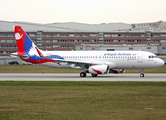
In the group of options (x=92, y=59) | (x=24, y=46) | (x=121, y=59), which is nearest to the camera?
(x=121, y=59)

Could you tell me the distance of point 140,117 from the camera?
13516 millimetres

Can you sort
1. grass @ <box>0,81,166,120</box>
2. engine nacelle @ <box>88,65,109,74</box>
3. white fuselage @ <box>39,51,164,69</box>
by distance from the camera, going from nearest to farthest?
grass @ <box>0,81,166,120</box>
engine nacelle @ <box>88,65,109,74</box>
white fuselage @ <box>39,51,164,69</box>

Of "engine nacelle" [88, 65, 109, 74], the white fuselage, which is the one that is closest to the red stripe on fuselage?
the white fuselage

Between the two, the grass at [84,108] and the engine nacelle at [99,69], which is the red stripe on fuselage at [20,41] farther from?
the grass at [84,108]

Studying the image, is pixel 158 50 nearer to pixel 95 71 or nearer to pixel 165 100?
pixel 95 71

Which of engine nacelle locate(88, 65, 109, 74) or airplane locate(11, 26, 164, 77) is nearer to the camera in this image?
engine nacelle locate(88, 65, 109, 74)

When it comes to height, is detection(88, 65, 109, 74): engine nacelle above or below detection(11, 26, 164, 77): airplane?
below

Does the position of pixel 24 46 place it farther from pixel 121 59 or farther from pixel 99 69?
pixel 121 59

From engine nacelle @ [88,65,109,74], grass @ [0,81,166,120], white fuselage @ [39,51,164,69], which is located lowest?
grass @ [0,81,166,120]

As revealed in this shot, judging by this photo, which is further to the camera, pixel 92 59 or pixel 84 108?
pixel 92 59

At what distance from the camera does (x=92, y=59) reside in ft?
144

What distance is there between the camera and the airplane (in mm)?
41906

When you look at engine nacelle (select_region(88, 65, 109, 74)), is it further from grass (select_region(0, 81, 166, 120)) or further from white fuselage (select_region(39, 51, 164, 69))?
grass (select_region(0, 81, 166, 120))

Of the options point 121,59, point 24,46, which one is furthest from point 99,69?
point 24,46
